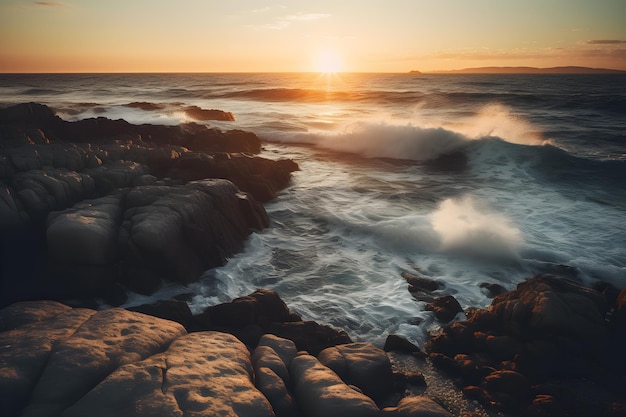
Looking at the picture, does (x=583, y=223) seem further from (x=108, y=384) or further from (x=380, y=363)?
(x=108, y=384)

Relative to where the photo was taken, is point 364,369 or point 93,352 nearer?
point 93,352

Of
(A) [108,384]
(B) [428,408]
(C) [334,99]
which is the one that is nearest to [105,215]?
(A) [108,384]

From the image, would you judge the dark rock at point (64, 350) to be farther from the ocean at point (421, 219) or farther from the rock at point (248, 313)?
the ocean at point (421, 219)

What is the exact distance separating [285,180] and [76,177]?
8.77 m

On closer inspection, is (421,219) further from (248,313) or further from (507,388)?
(248,313)

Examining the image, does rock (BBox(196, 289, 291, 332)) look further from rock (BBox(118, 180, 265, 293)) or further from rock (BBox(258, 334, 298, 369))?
rock (BBox(118, 180, 265, 293))

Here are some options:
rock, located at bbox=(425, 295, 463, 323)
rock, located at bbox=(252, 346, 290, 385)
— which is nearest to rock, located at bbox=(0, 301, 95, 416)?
rock, located at bbox=(252, 346, 290, 385)

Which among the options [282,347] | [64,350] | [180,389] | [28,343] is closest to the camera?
[180,389]

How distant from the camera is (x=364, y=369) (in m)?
5.87

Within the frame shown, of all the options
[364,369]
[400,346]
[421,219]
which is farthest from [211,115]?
[364,369]

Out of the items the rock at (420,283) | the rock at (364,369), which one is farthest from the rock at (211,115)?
the rock at (364,369)

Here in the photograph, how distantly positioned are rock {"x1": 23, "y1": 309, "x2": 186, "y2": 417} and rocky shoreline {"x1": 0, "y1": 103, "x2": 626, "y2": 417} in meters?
0.02

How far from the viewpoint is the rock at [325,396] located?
4.72m

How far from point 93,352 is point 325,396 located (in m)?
2.90
